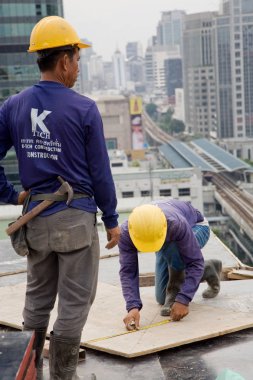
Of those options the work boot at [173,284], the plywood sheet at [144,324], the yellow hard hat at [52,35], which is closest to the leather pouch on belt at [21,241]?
the yellow hard hat at [52,35]

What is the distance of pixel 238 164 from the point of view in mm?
77875

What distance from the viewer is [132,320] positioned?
15.1ft

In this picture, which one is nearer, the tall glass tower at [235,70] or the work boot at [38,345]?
the work boot at [38,345]

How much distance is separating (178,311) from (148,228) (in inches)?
24.2

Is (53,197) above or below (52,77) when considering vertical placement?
below

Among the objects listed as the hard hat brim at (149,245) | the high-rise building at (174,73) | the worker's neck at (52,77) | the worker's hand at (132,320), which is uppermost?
the worker's neck at (52,77)

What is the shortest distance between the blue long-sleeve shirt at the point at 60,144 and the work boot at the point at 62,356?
23.7 inches

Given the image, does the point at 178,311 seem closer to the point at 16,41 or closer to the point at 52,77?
the point at 52,77

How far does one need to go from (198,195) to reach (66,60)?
56196 millimetres

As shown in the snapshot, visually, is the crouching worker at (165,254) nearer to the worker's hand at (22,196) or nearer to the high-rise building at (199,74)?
the worker's hand at (22,196)

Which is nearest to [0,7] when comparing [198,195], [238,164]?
[198,195]

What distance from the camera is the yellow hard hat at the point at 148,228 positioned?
4.54m

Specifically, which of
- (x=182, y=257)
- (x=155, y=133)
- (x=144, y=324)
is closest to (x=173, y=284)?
(x=182, y=257)

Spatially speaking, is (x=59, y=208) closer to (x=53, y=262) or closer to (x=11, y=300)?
(x=53, y=262)
